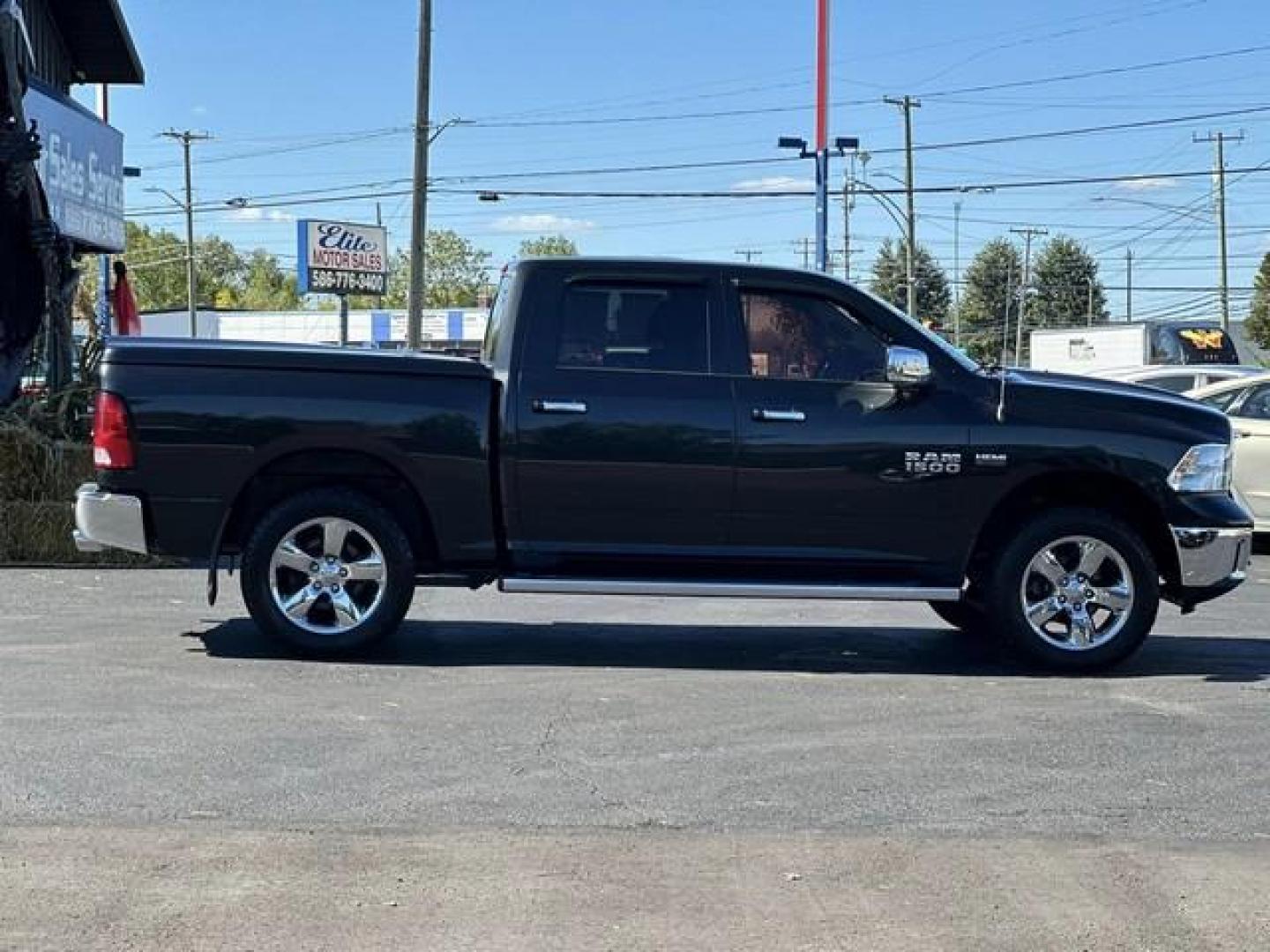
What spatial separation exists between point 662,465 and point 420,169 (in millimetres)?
22413

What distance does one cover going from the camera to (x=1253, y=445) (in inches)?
501

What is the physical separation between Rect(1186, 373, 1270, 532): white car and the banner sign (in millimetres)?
20717

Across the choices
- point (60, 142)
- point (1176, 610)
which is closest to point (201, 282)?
point (60, 142)

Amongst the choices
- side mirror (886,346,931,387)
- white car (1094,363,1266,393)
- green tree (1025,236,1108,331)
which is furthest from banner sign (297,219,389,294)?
green tree (1025,236,1108,331)

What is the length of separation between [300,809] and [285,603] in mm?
2479

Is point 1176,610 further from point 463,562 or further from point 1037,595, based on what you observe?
point 463,562

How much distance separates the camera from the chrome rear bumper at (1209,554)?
7566 mm

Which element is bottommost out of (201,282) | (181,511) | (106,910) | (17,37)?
(106,910)

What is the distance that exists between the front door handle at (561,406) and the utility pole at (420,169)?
21.2 meters

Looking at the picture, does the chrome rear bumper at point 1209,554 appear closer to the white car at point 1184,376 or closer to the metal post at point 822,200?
the white car at point 1184,376

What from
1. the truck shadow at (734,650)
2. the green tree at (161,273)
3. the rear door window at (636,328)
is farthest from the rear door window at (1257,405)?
the green tree at (161,273)

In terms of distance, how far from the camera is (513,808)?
5.25 metres

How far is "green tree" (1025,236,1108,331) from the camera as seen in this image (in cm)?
11438

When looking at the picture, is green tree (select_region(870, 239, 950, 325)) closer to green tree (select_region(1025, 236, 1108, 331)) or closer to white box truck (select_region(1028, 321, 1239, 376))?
green tree (select_region(1025, 236, 1108, 331))
